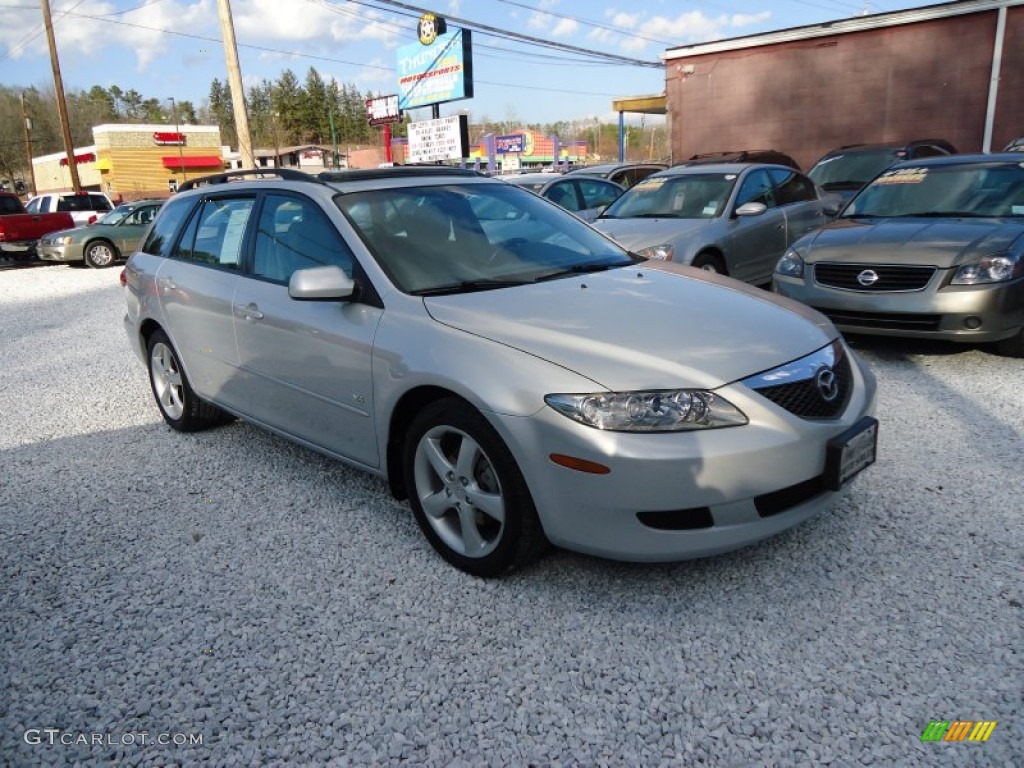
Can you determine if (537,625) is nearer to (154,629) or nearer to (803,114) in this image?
(154,629)

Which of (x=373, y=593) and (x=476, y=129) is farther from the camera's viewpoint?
(x=476, y=129)

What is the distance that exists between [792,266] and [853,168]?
6682 mm

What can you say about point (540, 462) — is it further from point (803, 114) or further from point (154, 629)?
point (803, 114)

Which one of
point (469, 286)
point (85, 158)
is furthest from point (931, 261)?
point (85, 158)

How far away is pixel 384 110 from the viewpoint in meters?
26.7

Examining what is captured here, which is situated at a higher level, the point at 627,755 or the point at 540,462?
the point at 540,462

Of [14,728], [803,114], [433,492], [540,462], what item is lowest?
[14,728]

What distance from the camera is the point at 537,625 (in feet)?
8.56

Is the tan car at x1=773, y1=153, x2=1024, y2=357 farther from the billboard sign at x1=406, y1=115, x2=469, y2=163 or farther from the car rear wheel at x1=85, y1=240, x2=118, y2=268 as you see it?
the car rear wheel at x1=85, y1=240, x2=118, y2=268

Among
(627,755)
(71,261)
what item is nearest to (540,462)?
(627,755)

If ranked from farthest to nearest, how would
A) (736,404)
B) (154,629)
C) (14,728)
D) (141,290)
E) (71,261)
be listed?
(71,261) → (141,290) → (154,629) → (736,404) → (14,728)

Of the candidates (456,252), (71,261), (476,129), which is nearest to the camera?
(456,252)

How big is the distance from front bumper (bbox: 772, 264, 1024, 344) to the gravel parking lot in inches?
48.5

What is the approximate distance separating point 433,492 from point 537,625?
28.1 inches
